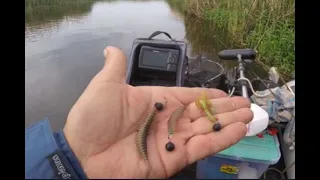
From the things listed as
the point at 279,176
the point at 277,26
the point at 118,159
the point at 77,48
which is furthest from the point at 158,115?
the point at 77,48

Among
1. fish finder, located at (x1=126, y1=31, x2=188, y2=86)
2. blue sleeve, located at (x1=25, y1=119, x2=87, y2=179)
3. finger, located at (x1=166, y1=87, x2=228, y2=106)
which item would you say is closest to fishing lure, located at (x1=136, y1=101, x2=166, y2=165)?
finger, located at (x1=166, y1=87, x2=228, y2=106)

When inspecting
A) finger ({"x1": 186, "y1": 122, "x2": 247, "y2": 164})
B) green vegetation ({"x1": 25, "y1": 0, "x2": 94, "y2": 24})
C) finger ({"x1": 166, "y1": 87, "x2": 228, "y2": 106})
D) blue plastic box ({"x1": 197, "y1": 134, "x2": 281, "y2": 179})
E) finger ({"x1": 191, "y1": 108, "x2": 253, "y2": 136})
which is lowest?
blue plastic box ({"x1": 197, "y1": 134, "x2": 281, "y2": 179})

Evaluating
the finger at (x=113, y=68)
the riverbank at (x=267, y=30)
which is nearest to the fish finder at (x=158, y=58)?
the finger at (x=113, y=68)

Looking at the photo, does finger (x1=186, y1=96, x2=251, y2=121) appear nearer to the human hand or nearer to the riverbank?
the human hand

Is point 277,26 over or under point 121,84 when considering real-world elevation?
over

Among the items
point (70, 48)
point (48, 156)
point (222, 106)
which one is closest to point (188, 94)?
point (222, 106)

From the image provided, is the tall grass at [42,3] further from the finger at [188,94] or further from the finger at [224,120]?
the finger at [224,120]
